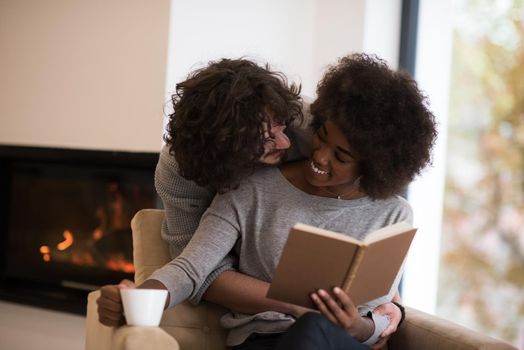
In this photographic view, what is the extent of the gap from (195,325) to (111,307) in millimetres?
428

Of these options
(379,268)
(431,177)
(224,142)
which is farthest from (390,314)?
(431,177)

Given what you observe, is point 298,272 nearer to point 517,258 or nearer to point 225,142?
point 225,142

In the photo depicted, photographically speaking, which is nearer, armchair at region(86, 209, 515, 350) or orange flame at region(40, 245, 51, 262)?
armchair at region(86, 209, 515, 350)

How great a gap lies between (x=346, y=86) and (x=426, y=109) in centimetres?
21

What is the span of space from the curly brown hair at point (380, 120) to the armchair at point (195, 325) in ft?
1.19

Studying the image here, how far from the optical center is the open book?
159 centimetres

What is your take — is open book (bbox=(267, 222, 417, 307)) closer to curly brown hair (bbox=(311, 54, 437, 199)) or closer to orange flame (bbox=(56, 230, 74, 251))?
curly brown hair (bbox=(311, 54, 437, 199))

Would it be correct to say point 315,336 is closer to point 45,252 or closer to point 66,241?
point 66,241

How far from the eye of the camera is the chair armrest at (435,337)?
5.76 feet

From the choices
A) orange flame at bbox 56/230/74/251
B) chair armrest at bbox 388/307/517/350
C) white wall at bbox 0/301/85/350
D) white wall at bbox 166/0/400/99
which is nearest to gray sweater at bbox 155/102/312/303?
chair armrest at bbox 388/307/517/350

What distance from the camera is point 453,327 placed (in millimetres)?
1904

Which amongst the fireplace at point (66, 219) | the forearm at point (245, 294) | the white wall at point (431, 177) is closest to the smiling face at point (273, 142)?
the forearm at point (245, 294)

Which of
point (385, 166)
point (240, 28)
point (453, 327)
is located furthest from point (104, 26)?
point (453, 327)

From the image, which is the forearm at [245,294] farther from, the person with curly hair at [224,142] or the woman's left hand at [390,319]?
the woman's left hand at [390,319]
